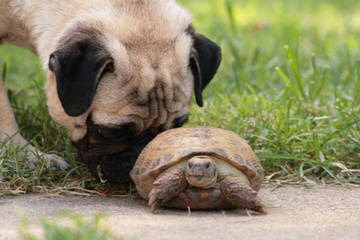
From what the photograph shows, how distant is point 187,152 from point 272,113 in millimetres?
1672

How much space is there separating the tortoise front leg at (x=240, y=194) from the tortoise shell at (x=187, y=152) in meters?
0.12

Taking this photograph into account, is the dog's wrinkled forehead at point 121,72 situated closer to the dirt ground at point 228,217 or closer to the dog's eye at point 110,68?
the dog's eye at point 110,68

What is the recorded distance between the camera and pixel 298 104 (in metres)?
5.27

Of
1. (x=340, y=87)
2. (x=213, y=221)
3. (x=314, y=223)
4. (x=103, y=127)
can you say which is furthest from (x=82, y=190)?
(x=340, y=87)

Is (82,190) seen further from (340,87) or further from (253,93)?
(340,87)

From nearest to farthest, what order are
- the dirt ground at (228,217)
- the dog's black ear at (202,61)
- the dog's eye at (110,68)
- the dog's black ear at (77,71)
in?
the dirt ground at (228,217) → the dog's black ear at (77,71) → the dog's eye at (110,68) → the dog's black ear at (202,61)

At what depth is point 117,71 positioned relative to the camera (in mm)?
3803

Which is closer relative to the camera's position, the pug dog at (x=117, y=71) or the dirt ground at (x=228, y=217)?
the dirt ground at (x=228, y=217)

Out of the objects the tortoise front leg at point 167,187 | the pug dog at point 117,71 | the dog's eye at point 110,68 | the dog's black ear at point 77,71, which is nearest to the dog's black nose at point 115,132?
the pug dog at point 117,71

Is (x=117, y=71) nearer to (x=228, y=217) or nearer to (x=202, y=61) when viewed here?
(x=202, y=61)

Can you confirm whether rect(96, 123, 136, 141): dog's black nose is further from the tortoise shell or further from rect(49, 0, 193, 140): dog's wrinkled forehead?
the tortoise shell

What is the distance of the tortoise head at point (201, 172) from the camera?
338cm

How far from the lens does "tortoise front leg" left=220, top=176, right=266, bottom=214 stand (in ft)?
11.3

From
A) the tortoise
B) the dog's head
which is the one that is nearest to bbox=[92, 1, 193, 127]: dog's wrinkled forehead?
the dog's head
